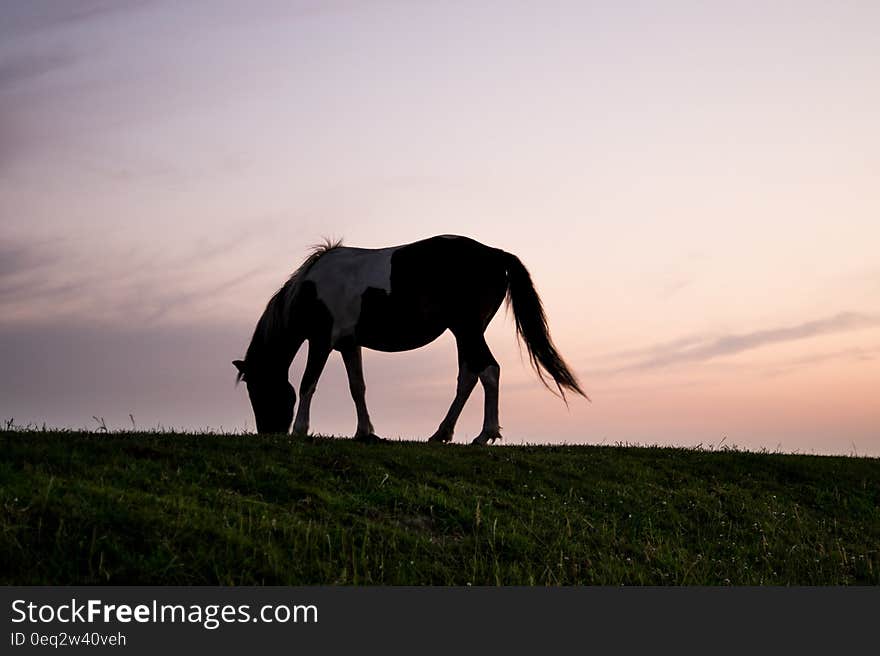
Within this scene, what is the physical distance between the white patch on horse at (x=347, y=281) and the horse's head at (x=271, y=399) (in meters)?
1.63

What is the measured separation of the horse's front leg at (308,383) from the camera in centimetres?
1694

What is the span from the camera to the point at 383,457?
1404 cm

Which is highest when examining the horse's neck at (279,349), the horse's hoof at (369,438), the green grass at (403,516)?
the horse's neck at (279,349)

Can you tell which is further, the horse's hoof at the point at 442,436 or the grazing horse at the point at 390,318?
the horse's hoof at the point at 442,436

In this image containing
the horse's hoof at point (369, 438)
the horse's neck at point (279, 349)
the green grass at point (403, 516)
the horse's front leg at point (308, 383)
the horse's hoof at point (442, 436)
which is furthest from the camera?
the horse's neck at point (279, 349)

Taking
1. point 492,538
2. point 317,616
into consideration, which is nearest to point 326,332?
point 492,538

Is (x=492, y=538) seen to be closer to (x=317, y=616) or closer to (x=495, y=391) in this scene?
(x=317, y=616)

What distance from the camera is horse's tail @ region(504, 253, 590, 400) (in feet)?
59.5

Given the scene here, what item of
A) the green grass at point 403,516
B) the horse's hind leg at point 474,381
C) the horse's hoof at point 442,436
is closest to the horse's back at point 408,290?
the horse's hind leg at point 474,381

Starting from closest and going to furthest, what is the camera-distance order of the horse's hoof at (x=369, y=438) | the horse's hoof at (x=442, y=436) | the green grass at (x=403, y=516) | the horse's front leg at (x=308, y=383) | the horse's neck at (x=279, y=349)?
the green grass at (x=403, y=516)
the horse's hoof at (x=369, y=438)
the horse's front leg at (x=308, y=383)
the horse's hoof at (x=442, y=436)
the horse's neck at (x=279, y=349)

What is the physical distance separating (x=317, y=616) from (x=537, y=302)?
11187 millimetres

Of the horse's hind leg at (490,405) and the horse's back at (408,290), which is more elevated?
the horse's back at (408,290)

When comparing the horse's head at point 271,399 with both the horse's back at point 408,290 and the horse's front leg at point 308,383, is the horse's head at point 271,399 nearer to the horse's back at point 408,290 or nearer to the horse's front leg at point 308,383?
the horse's front leg at point 308,383

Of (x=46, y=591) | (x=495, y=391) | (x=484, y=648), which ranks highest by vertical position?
(x=495, y=391)
